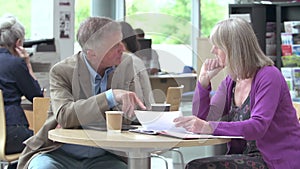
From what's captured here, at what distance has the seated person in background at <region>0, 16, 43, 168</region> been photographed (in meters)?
3.34

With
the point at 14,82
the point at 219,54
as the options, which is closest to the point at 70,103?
the point at 219,54

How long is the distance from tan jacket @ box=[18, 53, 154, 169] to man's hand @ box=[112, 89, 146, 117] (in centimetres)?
12

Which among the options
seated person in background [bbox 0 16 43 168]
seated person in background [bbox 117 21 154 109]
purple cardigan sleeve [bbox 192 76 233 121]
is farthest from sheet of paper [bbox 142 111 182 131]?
seated person in background [bbox 0 16 43 168]

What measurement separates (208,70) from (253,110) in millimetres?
350

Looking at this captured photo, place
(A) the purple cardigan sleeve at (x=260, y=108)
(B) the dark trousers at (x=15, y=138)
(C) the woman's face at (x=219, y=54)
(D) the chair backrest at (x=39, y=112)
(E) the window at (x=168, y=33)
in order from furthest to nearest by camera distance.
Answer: (B) the dark trousers at (x=15, y=138)
(D) the chair backrest at (x=39, y=112)
(C) the woman's face at (x=219, y=54)
(A) the purple cardigan sleeve at (x=260, y=108)
(E) the window at (x=168, y=33)

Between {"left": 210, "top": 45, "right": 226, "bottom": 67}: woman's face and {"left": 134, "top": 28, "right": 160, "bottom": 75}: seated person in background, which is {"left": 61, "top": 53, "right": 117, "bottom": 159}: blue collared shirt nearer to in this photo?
{"left": 134, "top": 28, "right": 160, "bottom": 75}: seated person in background

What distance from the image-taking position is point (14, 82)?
11.6 ft

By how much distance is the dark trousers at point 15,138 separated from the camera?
327 cm

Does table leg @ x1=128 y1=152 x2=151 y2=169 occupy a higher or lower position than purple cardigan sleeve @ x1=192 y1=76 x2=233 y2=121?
lower

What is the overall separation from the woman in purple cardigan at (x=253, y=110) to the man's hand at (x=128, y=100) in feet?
0.87

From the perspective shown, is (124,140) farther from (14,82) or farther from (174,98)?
(14,82)

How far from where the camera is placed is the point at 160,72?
7.41 ft

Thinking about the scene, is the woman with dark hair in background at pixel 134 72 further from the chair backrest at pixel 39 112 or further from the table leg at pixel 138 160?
the chair backrest at pixel 39 112

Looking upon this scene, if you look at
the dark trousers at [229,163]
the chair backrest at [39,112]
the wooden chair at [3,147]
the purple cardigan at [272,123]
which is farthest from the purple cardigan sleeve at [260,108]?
the wooden chair at [3,147]
